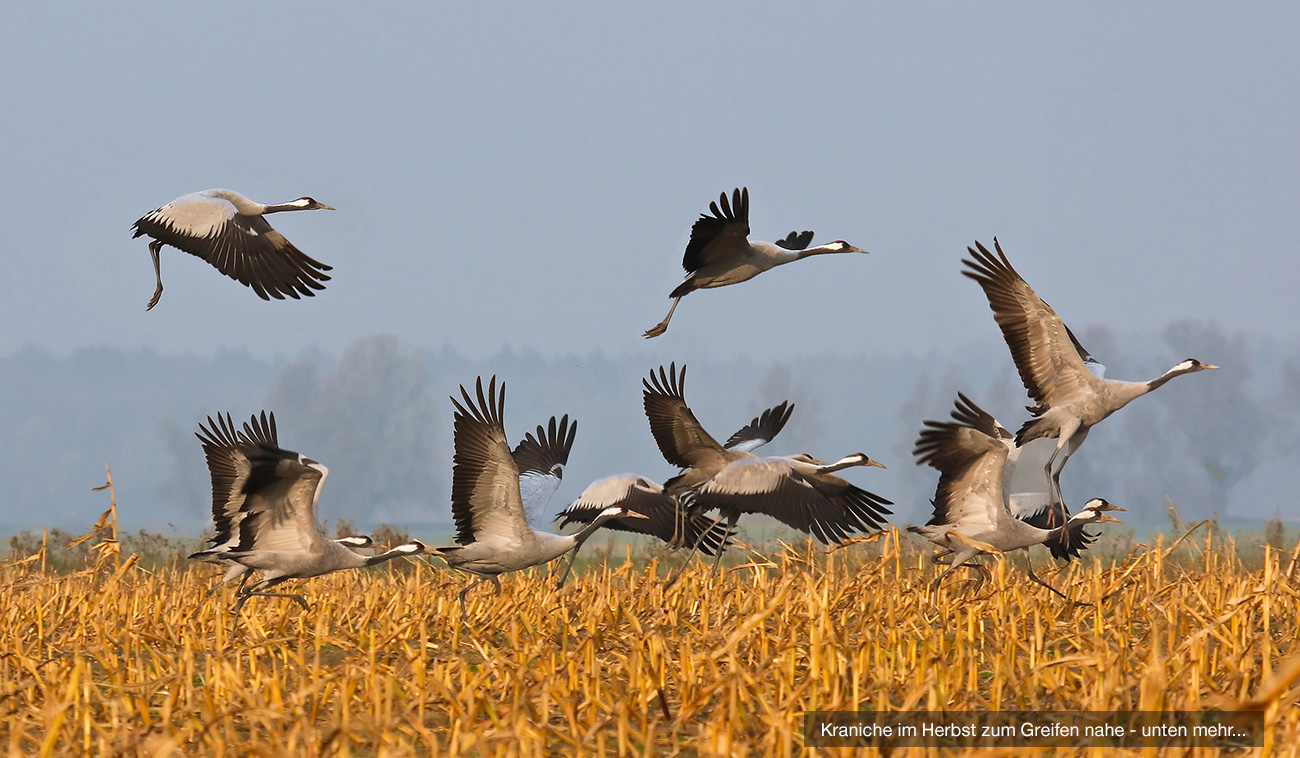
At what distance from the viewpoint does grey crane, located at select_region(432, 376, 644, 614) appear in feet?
27.7

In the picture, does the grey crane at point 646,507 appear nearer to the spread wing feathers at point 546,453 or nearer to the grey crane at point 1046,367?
the spread wing feathers at point 546,453

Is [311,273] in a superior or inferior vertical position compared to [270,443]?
superior

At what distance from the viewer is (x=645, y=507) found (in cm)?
1116

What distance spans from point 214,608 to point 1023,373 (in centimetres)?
614

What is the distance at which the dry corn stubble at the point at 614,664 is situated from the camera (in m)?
4.82

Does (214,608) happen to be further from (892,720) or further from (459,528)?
(892,720)

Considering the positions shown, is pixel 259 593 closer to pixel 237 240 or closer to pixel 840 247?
pixel 237 240

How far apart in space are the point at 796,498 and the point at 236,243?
5.14 metres

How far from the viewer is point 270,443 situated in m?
8.24

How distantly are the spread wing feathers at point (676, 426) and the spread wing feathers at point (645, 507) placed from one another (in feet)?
2.71

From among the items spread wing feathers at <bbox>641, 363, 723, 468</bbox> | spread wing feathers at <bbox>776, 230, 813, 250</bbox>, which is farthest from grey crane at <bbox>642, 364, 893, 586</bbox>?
spread wing feathers at <bbox>776, 230, 813, 250</bbox>

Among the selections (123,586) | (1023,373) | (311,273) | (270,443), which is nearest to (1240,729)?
(1023,373)

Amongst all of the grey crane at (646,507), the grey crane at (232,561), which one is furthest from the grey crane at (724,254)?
the grey crane at (232,561)

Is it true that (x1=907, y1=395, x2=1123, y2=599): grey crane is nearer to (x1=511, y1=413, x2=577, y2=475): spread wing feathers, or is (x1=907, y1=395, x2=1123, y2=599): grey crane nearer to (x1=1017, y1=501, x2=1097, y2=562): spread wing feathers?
(x1=1017, y1=501, x2=1097, y2=562): spread wing feathers
